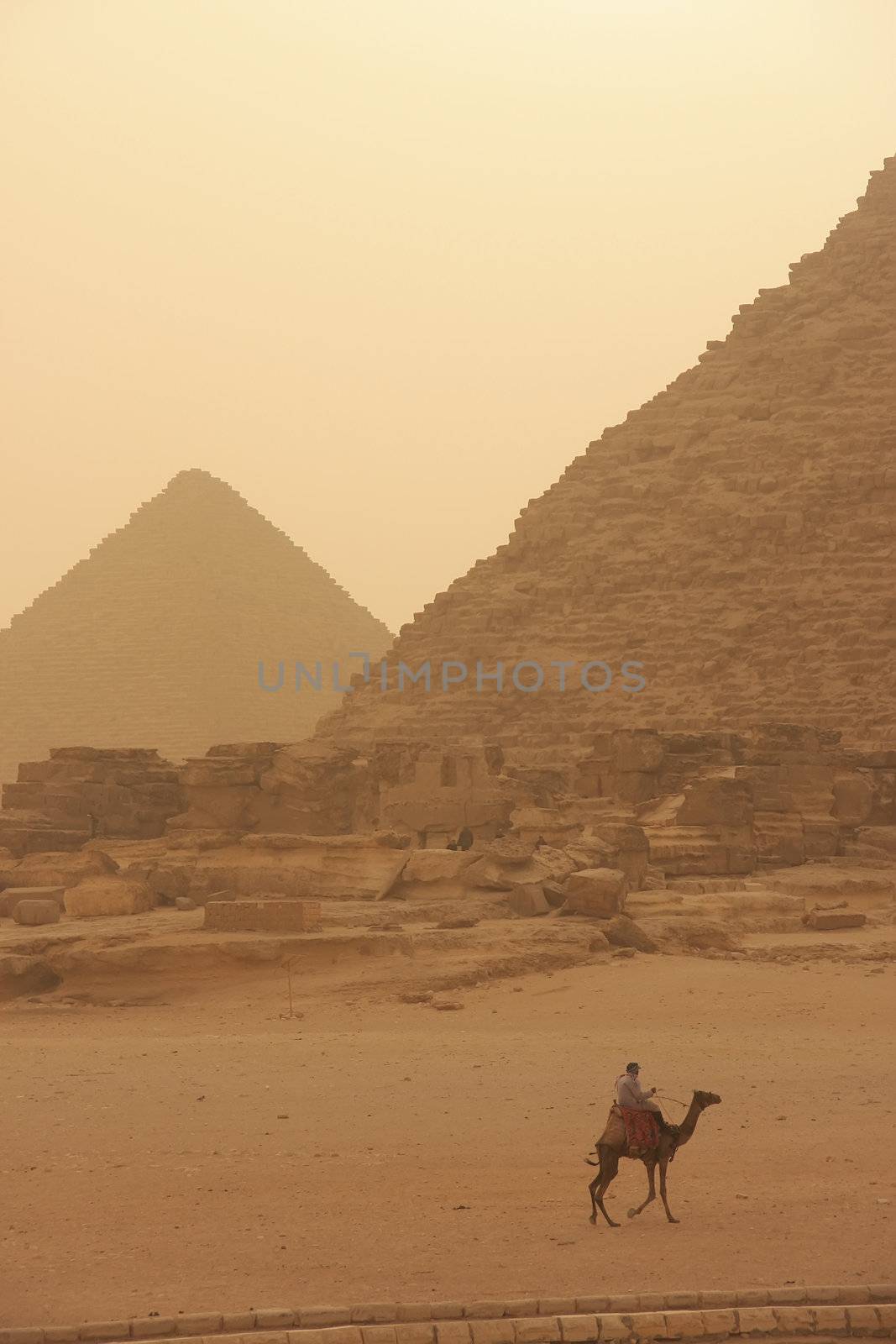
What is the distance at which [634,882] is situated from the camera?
11719 mm

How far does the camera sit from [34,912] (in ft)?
31.8

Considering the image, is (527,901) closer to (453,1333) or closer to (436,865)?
(436,865)

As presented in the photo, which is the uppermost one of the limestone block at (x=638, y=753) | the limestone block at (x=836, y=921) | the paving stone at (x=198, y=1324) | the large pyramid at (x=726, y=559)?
the large pyramid at (x=726, y=559)

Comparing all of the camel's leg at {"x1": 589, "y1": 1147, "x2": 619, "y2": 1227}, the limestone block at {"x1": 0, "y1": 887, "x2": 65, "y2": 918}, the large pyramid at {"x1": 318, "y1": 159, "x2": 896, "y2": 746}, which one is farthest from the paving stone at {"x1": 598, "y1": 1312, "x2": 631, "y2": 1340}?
the large pyramid at {"x1": 318, "y1": 159, "x2": 896, "y2": 746}

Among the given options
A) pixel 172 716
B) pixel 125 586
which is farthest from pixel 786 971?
pixel 125 586

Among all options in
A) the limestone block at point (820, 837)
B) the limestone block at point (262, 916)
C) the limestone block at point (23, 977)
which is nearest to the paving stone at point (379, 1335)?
the limestone block at point (23, 977)

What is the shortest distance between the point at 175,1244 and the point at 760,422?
38422mm

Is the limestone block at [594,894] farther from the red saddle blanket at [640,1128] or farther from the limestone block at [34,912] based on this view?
the red saddle blanket at [640,1128]

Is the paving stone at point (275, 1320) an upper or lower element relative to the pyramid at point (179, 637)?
lower

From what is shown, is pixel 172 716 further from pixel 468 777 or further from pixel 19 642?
pixel 468 777

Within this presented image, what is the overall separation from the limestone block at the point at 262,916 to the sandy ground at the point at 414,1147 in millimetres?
571

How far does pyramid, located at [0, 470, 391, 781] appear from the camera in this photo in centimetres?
5641

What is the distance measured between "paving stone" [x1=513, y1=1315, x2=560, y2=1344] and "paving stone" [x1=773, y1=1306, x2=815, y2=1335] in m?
0.55

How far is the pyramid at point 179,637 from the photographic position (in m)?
56.4
